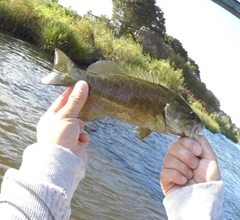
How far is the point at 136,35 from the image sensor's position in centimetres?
5219

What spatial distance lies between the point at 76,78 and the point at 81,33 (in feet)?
76.5

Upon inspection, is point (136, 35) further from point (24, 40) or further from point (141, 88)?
point (141, 88)

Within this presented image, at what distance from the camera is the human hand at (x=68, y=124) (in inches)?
81.3

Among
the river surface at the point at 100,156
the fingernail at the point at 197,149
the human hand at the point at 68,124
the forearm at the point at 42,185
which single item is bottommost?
the river surface at the point at 100,156

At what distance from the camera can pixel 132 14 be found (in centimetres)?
5256

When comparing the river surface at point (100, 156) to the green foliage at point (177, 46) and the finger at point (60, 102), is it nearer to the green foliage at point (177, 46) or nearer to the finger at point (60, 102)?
the finger at point (60, 102)

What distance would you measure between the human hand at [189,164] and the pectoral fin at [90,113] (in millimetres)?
387

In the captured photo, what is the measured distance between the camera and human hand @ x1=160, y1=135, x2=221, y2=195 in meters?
2.24

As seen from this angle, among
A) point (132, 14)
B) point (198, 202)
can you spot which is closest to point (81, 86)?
point (198, 202)

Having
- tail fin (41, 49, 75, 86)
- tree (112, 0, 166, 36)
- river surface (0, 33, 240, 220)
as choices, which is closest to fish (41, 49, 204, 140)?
tail fin (41, 49, 75, 86)

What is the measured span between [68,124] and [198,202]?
684 millimetres

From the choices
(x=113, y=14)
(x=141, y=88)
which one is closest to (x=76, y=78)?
(x=141, y=88)

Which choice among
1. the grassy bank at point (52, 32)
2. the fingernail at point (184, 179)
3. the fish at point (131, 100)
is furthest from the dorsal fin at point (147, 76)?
the grassy bank at point (52, 32)

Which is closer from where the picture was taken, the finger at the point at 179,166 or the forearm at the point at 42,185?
the forearm at the point at 42,185
